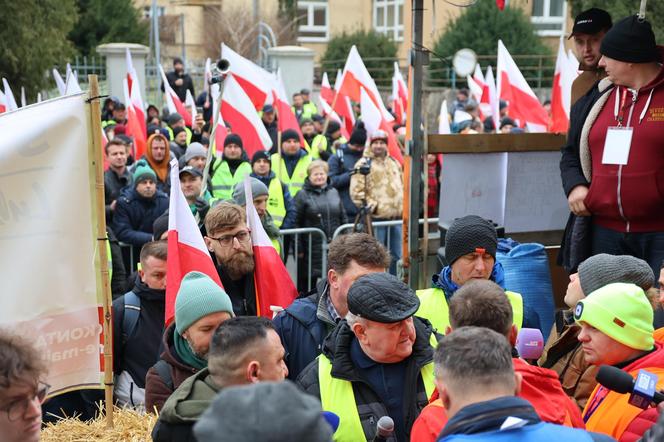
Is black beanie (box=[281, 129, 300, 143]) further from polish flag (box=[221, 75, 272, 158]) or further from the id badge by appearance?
the id badge

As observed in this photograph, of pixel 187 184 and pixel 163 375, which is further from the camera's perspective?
pixel 187 184

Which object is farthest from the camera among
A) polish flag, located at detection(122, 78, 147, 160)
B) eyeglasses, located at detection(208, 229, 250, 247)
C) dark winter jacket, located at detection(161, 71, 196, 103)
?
dark winter jacket, located at detection(161, 71, 196, 103)

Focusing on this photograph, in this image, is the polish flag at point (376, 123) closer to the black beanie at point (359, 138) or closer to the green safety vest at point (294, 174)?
the black beanie at point (359, 138)

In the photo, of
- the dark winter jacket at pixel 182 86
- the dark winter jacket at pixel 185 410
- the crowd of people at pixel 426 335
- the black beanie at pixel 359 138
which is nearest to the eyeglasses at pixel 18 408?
Result: the crowd of people at pixel 426 335

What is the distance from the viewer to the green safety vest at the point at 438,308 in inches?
190

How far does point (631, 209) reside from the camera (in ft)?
18.1

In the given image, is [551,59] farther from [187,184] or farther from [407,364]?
[407,364]

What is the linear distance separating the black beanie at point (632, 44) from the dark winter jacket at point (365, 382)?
92.8 inches

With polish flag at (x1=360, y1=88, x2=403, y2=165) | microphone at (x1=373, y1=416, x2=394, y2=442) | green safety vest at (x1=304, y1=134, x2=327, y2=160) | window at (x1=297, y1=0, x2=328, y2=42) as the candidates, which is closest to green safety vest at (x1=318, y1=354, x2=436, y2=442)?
microphone at (x1=373, y1=416, x2=394, y2=442)

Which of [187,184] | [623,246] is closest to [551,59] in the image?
[187,184]

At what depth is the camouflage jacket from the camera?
435 inches

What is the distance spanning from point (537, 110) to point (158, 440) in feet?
36.8

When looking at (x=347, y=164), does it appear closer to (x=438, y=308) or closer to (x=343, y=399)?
(x=438, y=308)

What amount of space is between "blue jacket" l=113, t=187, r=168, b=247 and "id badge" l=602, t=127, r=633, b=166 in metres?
4.68
